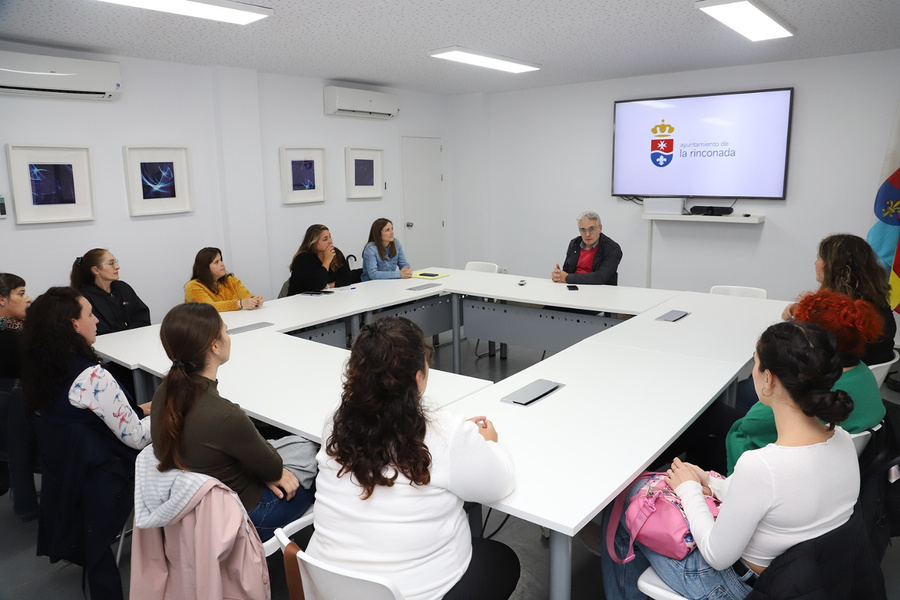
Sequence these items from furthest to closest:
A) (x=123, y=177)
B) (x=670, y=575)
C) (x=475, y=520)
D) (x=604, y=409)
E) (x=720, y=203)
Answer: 1. (x=720, y=203)
2. (x=123, y=177)
3. (x=604, y=409)
4. (x=475, y=520)
5. (x=670, y=575)

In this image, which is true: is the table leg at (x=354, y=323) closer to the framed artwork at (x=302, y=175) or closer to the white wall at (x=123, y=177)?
the white wall at (x=123, y=177)

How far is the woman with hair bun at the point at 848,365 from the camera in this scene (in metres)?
1.91

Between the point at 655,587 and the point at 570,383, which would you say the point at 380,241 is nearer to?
the point at 570,383

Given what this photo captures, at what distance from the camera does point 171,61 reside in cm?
539

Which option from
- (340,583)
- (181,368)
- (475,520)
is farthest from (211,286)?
(340,583)

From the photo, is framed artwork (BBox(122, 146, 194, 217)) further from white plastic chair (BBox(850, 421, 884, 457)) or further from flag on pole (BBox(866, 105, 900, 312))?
flag on pole (BBox(866, 105, 900, 312))

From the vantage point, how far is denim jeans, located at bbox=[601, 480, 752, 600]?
154 centimetres

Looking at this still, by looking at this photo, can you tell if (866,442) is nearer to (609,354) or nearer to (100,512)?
(609,354)

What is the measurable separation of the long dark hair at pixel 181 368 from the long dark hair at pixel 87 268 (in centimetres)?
215

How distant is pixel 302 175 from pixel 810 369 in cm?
575

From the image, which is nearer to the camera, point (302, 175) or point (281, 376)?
point (281, 376)

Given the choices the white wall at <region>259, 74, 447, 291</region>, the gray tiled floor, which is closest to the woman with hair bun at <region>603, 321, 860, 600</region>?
the gray tiled floor

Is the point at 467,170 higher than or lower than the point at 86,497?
higher

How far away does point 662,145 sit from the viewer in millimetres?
6555
